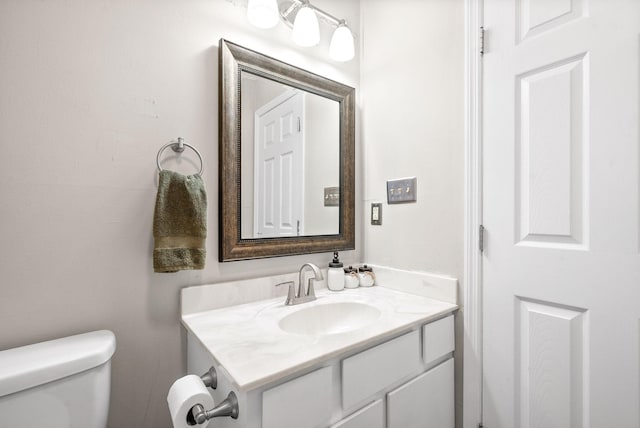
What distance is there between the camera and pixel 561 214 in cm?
97

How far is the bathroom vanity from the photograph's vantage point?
74cm

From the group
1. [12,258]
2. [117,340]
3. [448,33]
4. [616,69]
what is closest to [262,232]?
[117,340]

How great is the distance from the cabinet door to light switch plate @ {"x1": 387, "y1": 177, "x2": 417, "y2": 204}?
0.71 meters

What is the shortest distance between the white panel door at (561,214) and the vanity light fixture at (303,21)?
2.03 ft

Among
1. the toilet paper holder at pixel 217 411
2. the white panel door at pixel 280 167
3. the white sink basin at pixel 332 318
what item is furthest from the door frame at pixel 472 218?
the toilet paper holder at pixel 217 411

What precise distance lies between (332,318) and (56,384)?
0.88 meters

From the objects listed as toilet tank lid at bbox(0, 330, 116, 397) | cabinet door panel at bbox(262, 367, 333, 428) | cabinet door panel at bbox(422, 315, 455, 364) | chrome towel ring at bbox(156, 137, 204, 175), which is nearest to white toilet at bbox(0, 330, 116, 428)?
toilet tank lid at bbox(0, 330, 116, 397)

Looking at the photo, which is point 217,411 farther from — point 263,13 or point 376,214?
point 263,13

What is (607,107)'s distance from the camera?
891 millimetres

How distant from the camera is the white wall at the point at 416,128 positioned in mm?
1255

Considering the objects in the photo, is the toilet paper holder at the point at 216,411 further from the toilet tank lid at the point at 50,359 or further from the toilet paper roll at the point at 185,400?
the toilet tank lid at the point at 50,359

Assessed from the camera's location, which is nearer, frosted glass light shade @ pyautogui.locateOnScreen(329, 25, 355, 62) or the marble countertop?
the marble countertop

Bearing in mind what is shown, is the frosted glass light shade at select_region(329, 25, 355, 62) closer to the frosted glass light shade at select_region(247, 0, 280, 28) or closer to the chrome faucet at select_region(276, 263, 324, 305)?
the frosted glass light shade at select_region(247, 0, 280, 28)

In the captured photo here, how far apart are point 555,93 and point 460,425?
1302 millimetres
